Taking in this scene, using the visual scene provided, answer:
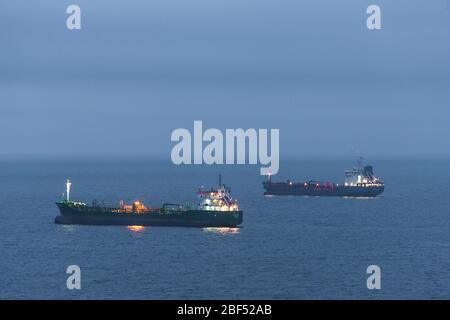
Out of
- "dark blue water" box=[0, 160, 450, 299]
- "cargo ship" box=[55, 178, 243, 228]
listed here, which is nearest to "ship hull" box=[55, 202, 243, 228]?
"cargo ship" box=[55, 178, 243, 228]

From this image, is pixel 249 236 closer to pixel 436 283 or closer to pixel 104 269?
pixel 104 269

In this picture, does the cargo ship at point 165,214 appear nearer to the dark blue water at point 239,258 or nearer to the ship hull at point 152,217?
the ship hull at point 152,217

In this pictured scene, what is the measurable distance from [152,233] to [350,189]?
88861 mm

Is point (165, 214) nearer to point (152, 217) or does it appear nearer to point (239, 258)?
point (152, 217)

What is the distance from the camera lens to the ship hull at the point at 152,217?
119625mm

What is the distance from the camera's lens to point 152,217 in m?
122

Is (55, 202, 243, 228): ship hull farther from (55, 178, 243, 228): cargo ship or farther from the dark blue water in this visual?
the dark blue water

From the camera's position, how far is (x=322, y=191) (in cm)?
19875

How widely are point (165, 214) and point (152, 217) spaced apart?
1999mm

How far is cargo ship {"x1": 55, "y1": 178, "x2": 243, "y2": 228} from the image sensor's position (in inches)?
4710
